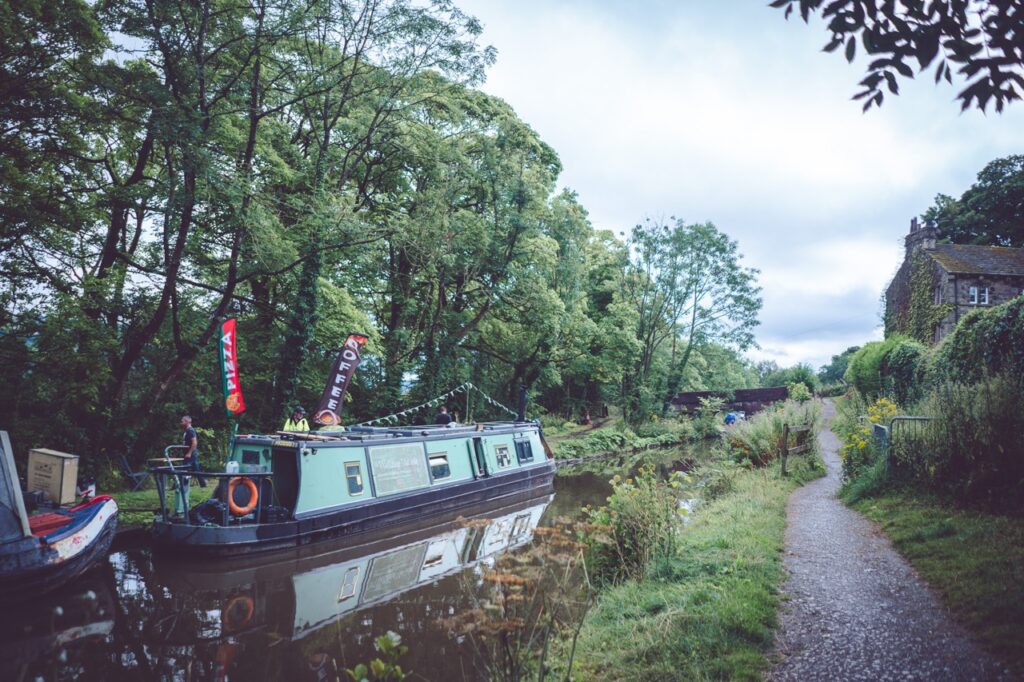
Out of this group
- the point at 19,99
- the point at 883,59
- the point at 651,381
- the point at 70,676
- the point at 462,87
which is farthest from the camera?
the point at 651,381

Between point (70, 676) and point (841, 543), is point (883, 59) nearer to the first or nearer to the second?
point (841, 543)

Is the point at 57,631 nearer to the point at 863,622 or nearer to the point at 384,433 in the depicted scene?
the point at 384,433

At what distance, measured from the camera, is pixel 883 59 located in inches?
114

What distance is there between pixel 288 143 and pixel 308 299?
5.69 meters

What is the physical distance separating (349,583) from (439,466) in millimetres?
4758

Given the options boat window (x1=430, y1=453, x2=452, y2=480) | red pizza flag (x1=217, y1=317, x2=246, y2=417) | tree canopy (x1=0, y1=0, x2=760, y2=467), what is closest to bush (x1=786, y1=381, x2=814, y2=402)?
tree canopy (x1=0, y1=0, x2=760, y2=467)

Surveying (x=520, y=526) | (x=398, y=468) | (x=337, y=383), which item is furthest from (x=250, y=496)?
(x=520, y=526)

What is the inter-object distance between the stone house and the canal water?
23.8 metres

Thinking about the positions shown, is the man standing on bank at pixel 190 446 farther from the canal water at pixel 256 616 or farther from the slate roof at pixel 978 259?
the slate roof at pixel 978 259

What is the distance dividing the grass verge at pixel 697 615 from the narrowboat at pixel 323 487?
5.85 meters

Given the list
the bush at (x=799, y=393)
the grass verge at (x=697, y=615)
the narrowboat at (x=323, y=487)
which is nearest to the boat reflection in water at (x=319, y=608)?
the narrowboat at (x=323, y=487)

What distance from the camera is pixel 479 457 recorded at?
45.8ft

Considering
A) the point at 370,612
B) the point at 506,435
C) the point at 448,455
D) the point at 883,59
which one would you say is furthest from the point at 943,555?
the point at 506,435

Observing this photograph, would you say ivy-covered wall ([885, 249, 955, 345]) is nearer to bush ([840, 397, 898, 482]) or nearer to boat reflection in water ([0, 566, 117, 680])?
bush ([840, 397, 898, 482])
